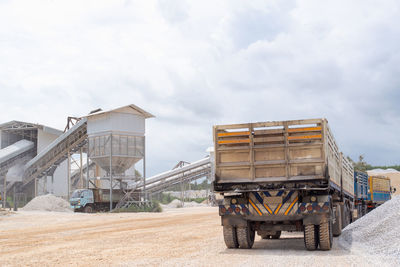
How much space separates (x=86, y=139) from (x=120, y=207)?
833cm

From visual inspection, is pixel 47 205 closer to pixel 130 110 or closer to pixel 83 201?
pixel 83 201

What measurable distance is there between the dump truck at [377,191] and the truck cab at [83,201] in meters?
23.3

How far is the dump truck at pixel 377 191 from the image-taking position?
2905 centimetres

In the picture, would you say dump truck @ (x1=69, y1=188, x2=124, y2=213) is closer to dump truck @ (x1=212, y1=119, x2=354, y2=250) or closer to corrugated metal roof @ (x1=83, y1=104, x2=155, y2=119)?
corrugated metal roof @ (x1=83, y1=104, x2=155, y2=119)

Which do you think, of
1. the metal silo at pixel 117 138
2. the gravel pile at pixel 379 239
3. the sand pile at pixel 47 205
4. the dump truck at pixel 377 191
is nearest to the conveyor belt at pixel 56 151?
the metal silo at pixel 117 138

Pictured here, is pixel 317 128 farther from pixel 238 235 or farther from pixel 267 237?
pixel 267 237

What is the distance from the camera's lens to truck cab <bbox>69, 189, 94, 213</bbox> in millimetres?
39188

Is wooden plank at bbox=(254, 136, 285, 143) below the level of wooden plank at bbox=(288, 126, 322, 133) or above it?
below

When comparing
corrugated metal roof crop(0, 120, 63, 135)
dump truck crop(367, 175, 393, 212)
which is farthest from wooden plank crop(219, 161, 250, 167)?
corrugated metal roof crop(0, 120, 63, 135)

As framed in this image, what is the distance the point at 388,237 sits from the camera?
11.4 m

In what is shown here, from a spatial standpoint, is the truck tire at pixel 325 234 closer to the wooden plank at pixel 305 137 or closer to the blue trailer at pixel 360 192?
the wooden plank at pixel 305 137

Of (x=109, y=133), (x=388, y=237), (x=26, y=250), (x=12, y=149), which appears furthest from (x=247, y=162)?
(x=12, y=149)

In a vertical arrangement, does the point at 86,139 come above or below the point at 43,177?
above

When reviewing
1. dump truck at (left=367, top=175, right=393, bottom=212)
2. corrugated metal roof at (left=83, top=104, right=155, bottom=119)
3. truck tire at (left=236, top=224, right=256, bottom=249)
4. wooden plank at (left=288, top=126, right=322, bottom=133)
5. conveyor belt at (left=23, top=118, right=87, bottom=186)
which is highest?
corrugated metal roof at (left=83, top=104, right=155, bottom=119)
